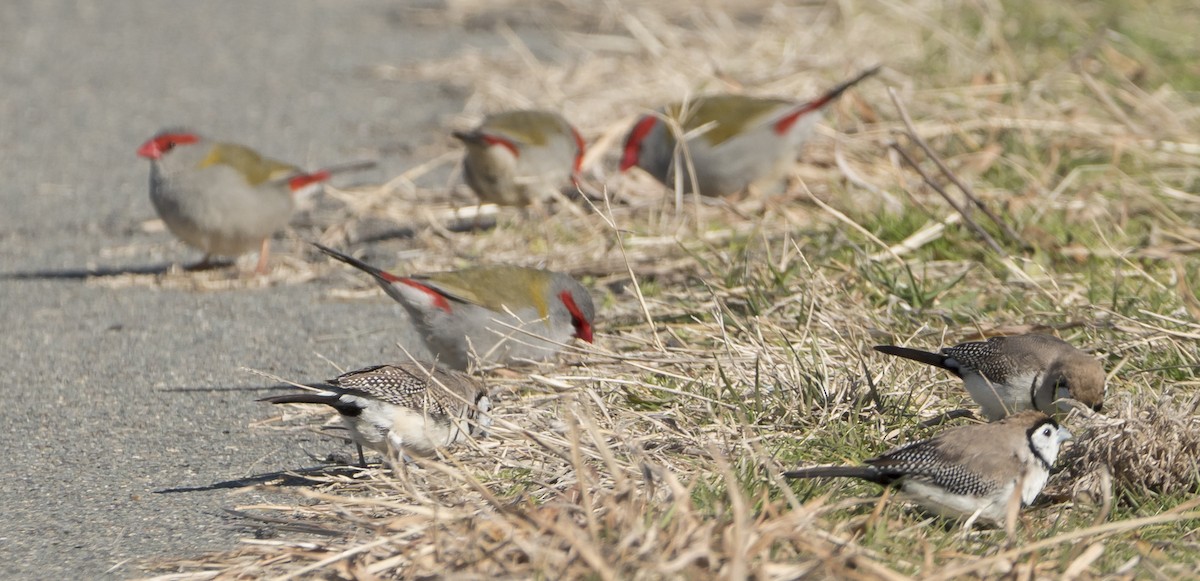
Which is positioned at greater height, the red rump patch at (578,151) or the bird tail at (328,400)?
the bird tail at (328,400)

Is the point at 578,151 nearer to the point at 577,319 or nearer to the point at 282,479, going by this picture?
the point at 577,319

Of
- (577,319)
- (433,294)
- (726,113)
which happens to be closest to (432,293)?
(433,294)

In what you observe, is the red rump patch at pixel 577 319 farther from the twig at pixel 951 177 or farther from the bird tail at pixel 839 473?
the bird tail at pixel 839 473

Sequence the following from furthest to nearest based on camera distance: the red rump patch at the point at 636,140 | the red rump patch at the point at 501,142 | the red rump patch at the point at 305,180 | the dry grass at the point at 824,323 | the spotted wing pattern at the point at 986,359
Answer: the red rump patch at the point at 636,140
the red rump patch at the point at 501,142
the red rump patch at the point at 305,180
the spotted wing pattern at the point at 986,359
the dry grass at the point at 824,323

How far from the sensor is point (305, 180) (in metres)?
6.25

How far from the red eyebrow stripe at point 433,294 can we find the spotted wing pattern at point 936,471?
6.03 feet

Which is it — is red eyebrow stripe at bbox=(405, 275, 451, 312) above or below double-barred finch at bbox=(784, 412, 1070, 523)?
below

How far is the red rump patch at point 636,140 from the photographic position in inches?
271

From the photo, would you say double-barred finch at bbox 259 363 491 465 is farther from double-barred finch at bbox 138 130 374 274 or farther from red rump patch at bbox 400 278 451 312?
double-barred finch at bbox 138 130 374 274

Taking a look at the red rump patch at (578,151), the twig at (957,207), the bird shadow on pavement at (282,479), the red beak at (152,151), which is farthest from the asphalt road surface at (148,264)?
the twig at (957,207)

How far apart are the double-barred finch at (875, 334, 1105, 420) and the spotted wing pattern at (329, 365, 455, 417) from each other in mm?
1194

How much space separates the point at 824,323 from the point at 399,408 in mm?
1280

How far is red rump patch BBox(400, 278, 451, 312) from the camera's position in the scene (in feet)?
15.1

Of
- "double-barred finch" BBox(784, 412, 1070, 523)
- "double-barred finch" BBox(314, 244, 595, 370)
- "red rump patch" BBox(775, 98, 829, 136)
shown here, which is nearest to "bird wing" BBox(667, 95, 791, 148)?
"red rump patch" BBox(775, 98, 829, 136)
